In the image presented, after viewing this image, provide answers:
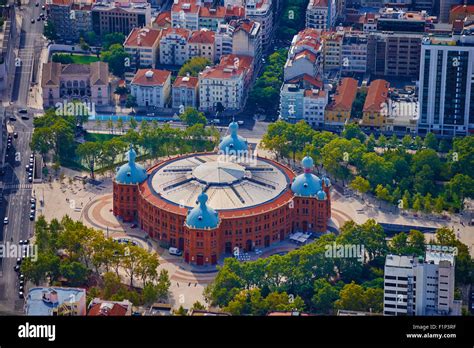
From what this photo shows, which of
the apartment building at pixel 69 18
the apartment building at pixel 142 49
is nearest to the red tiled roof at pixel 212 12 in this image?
the apartment building at pixel 142 49

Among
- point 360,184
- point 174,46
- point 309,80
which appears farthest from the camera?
point 174,46

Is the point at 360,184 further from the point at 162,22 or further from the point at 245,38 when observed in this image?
the point at 162,22

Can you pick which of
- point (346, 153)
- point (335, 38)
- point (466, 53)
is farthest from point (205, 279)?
point (335, 38)

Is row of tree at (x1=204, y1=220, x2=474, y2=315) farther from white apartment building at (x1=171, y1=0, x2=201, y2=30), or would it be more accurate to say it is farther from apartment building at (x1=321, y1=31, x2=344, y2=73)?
white apartment building at (x1=171, y1=0, x2=201, y2=30)

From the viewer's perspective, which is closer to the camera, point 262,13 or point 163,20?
point 262,13

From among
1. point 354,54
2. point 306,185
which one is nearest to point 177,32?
point 354,54

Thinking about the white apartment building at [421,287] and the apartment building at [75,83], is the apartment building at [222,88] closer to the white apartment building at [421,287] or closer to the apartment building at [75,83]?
the apartment building at [75,83]

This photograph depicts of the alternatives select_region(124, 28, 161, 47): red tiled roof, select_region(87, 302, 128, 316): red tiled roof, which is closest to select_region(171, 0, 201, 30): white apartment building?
select_region(124, 28, 161, 47): red tiled roof
